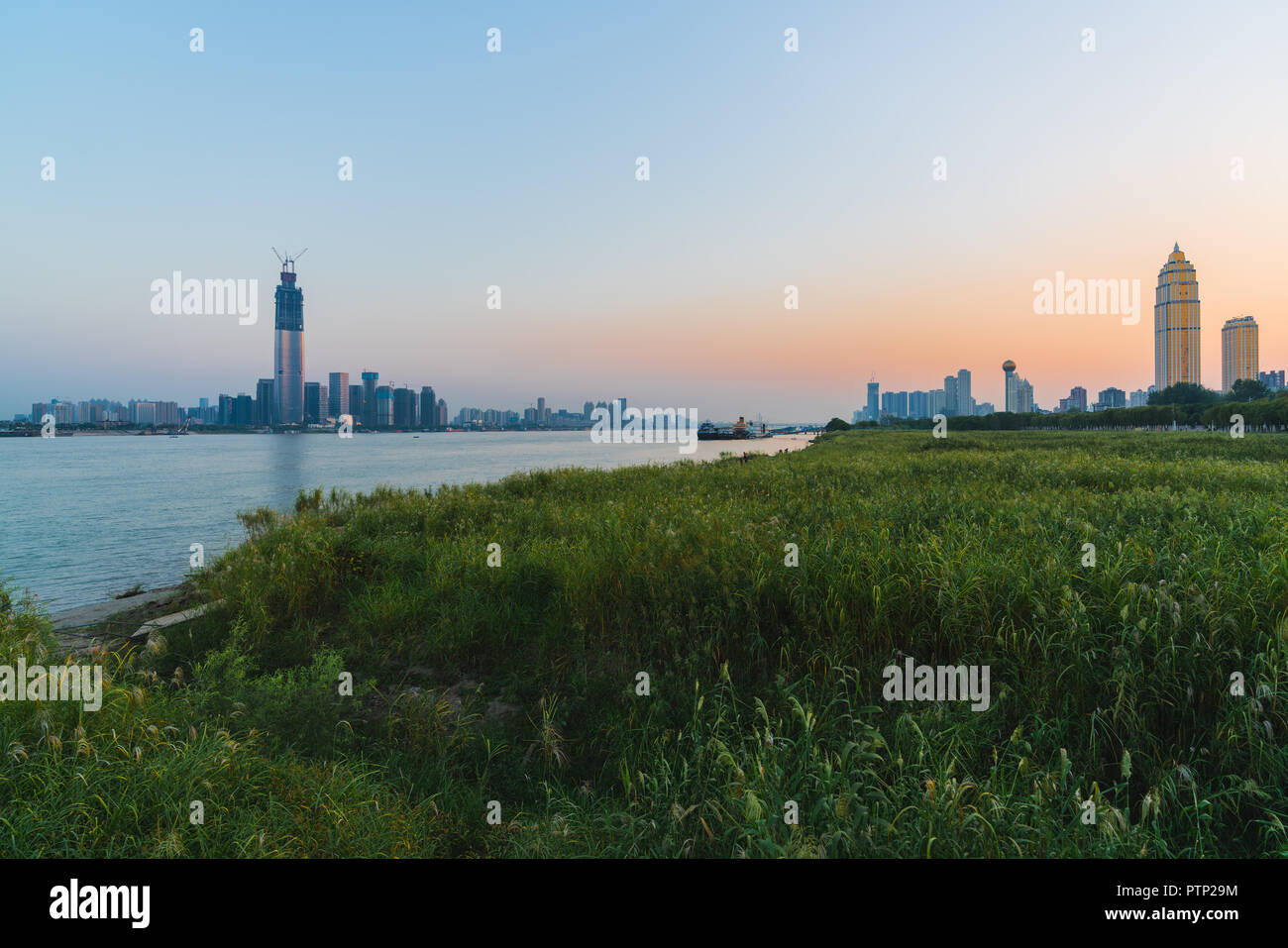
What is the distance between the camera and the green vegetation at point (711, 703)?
3.69 meters

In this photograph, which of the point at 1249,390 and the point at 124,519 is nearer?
the point at 124,519

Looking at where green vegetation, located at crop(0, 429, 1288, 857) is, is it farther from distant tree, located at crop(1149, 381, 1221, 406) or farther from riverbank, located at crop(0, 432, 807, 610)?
distant tree, located at crop(1149, 381, 1221, 406)

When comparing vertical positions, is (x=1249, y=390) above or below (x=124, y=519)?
above

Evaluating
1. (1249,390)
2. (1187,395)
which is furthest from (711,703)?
(1187,395)

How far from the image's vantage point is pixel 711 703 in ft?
18.5

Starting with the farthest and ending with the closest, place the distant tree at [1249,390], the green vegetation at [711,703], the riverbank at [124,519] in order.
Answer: the distant tree at [1249,390]
the riverbank at [124,519]
the green vegetation at [711,703]

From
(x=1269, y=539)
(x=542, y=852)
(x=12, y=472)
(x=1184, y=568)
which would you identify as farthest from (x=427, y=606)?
(x=12, y=472)

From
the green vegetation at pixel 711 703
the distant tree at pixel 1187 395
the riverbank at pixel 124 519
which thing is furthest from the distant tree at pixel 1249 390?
the green vegetation at pixel 711 703

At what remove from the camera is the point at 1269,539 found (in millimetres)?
7410

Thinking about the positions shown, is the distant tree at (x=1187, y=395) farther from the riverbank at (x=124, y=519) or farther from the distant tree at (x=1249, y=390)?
the riverbank at (x=124, y=519)

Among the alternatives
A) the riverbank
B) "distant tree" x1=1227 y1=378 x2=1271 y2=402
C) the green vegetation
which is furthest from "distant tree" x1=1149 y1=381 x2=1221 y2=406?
the green vegetation

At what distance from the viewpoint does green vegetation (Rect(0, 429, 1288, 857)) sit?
145 inches

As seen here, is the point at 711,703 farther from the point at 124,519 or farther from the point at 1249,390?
the point at 1249,390
